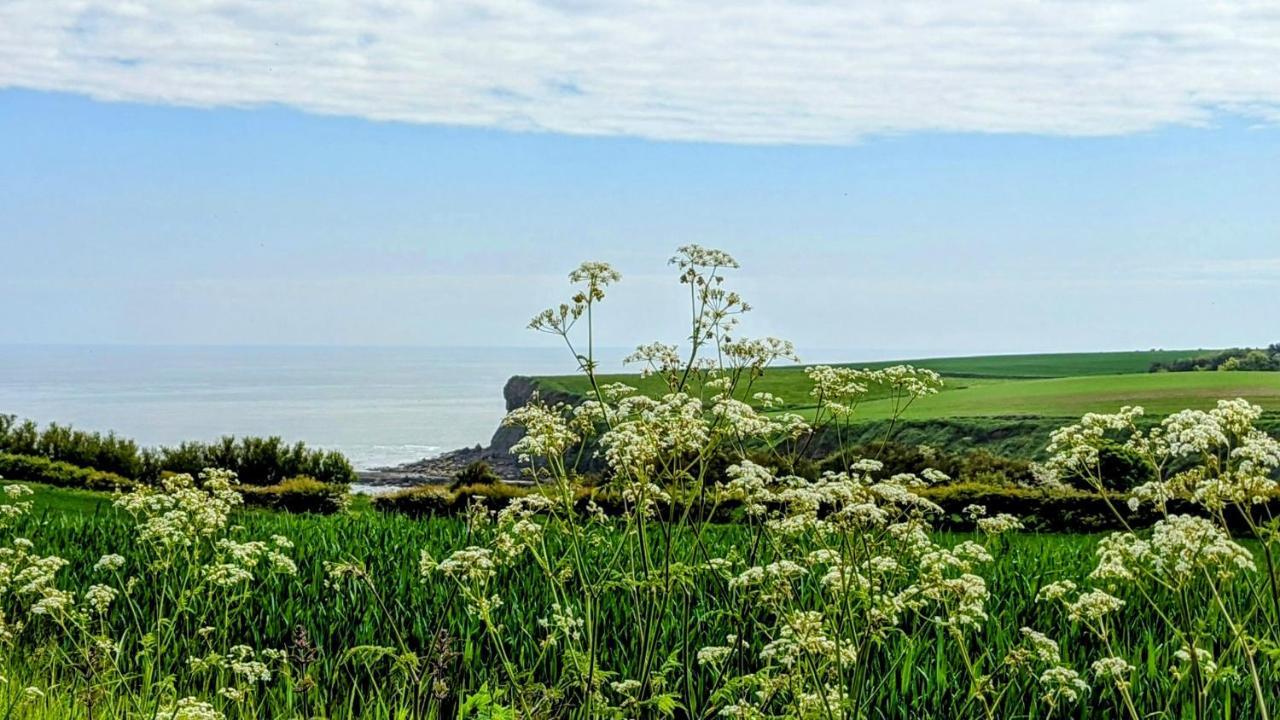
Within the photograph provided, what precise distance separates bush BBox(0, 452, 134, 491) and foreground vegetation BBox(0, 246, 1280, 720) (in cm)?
1083

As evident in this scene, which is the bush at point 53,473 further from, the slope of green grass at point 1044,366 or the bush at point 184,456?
the slope of green grass at point 1044,366

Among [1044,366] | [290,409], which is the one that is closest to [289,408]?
[290,409]

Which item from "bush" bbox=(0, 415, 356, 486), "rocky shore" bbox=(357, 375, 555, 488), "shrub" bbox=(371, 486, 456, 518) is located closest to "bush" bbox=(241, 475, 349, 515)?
"shrub" bbox=(371, 486, 456, 518)

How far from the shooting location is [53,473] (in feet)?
66.6

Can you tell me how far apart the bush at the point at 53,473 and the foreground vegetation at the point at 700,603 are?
1083 cm

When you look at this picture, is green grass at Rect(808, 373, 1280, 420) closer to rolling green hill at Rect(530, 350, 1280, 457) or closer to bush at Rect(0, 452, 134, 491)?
rolling green hill at Rect(530, 350, 1280, 457)

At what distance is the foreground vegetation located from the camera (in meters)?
4.43

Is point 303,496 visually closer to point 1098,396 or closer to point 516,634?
point 516,634

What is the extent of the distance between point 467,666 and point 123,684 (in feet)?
7.09

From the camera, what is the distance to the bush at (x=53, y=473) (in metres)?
20.1

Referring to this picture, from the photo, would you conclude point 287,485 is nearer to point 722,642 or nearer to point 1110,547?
point 722,642

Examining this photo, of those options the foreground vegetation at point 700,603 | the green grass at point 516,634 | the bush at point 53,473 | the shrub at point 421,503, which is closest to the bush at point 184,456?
the bush at point 53,473

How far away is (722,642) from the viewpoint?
22.0 feet

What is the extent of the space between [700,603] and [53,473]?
54.6 ft
